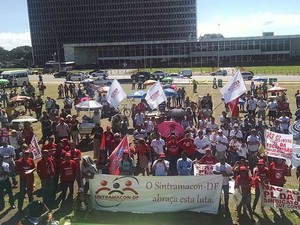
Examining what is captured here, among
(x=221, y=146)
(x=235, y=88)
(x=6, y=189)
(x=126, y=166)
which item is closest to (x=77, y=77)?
(x=235, y=88)

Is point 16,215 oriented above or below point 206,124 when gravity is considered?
below

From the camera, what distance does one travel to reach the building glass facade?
474ft

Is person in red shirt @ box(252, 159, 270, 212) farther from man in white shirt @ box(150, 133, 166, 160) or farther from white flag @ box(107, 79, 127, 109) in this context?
white flag @ box(107, 79, 127, 109)

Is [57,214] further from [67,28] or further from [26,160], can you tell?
[67,28]

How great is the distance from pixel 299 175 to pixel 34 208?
7786 mm

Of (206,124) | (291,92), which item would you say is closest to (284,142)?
(206,124)

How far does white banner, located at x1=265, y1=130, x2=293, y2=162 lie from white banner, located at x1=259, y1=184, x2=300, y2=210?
1810 mm

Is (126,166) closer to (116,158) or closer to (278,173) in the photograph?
(116,158)

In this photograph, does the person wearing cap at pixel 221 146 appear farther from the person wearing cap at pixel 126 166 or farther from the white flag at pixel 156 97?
the white flag at pixel 156 97

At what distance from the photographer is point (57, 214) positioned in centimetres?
1085

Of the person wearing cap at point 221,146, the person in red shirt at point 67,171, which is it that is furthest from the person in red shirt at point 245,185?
the person in red shirt at point 67,171

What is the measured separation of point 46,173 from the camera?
1121cm

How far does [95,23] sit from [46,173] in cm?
14328

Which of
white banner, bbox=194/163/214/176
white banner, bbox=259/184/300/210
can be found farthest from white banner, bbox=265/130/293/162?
white banner, bbox=194/163/214/176
